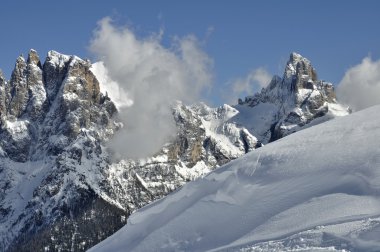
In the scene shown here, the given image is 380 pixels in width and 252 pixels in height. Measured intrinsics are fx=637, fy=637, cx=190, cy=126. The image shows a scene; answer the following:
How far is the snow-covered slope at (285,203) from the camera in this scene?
40.0 m

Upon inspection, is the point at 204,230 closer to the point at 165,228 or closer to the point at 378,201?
the point at 165,228

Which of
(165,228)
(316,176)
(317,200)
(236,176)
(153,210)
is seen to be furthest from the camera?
(153,210)

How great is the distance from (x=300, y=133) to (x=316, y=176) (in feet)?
37.3

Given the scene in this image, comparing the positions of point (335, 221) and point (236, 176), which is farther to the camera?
point (236, 176)

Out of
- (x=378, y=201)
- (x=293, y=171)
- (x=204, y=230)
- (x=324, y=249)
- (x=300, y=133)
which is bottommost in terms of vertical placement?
(x=324, y=249)

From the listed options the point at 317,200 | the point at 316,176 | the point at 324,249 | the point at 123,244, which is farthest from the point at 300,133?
the point at 324,249

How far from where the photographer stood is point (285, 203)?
4600 cm

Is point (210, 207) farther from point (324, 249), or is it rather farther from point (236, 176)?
point (324, 249)

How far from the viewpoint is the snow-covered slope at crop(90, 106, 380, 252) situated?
1574 inches

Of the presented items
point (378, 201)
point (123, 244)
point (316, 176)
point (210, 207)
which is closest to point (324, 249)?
point (378, 201)

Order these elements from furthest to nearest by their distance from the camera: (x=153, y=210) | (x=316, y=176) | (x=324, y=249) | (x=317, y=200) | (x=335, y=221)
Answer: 1. (x=153, y=210)
2. (x=316, y=176)
3. (x=317, y=200)
4. (x=335, y=221)
5. (x=324, y=249)

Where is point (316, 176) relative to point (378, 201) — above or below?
above

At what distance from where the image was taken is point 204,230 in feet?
158

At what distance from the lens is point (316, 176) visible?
4791 centimetres
